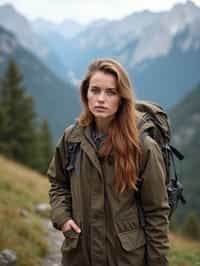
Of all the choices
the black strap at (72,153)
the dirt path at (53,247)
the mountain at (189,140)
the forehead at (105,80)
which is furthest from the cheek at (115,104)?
the mountain at (189,140)

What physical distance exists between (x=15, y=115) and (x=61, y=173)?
80.6 feet

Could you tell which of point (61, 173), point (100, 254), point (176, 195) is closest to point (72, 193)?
point (61, 173)

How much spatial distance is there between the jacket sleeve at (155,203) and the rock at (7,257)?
2.64m

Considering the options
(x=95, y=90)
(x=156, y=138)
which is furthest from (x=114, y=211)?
(x=95, y=90)

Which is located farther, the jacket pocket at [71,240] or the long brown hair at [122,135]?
the jacket pocket at [71,240]

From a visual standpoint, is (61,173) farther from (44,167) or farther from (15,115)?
(44,167)

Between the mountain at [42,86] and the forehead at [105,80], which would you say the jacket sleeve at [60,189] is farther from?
the mountain at [42,86]

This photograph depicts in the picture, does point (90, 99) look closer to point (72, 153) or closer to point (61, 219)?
point (72, 153)

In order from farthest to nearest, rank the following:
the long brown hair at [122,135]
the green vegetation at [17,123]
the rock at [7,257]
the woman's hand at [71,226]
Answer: the green vegetation at [17,123]
the rock at [7,257]
the woman's hand at [71,226]
the long brown hair at [122,135]

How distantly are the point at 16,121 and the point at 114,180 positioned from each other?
2469 cm

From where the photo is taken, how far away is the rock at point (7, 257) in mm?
4930

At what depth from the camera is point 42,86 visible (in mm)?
187750

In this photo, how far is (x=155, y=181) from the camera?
9.14 ft

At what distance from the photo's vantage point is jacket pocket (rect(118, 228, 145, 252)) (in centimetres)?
282
